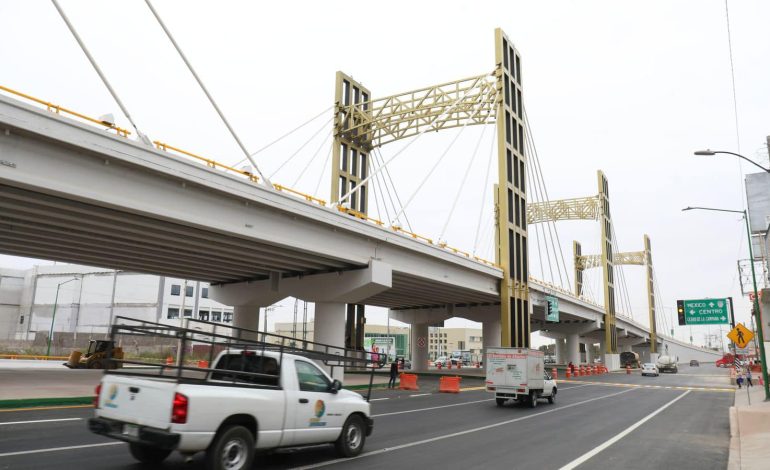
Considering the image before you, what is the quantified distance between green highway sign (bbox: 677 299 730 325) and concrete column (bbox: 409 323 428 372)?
26.0 m

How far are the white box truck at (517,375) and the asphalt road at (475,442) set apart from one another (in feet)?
4.94

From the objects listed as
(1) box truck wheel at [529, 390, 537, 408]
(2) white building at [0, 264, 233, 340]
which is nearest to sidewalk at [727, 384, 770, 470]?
(1) box truck wheel at [529, 390, 537, 408]

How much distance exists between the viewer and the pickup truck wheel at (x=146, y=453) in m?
8.50

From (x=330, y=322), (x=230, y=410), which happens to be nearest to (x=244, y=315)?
(x=330, y=322)

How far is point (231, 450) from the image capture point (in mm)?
7754

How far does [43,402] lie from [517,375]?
16863 millimetres

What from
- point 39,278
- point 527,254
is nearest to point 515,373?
point 527,254

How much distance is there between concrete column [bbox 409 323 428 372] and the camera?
189ft

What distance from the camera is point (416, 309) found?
58.1 metres

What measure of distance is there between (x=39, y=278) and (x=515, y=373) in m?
89.2

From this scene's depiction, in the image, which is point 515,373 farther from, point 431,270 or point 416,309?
point 416,309

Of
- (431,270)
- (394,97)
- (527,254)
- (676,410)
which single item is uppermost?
(394,97)

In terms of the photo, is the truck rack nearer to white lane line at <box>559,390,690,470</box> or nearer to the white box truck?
white lane line at <box>559,390,690,470</box>

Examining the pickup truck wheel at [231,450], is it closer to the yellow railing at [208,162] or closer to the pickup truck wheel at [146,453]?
the pickup truck wheel at [146,453]
